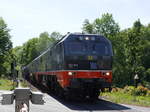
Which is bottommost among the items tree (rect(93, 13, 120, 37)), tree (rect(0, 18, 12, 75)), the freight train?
the freight train

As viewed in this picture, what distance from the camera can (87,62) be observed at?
19188 mm

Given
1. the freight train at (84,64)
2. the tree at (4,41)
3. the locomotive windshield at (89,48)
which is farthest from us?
the tree at (4,41)

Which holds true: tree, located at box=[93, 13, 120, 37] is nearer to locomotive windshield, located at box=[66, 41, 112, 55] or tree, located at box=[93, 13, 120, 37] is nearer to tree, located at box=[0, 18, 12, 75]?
tree, located at box=[0, 18, 12, 75]

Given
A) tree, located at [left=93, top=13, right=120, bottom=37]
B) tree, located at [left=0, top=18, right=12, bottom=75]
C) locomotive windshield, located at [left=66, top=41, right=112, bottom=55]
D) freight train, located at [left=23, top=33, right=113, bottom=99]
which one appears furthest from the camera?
tree, located at [left=93, top=13, right=120, bottom=37]

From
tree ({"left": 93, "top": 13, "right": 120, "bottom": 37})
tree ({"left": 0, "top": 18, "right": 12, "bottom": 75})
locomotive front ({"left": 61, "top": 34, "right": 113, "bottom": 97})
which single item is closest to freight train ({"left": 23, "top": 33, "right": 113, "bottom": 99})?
locomotive front ({"left": 61, "top": 34, "right": 113, "bottom": 97})

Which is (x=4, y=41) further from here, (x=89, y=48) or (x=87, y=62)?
(x=87, y=62)

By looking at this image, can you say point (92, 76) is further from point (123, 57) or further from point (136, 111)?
point (123, 57)

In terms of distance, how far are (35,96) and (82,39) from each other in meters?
14.2

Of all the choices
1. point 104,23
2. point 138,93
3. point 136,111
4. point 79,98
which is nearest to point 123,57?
point 104,23

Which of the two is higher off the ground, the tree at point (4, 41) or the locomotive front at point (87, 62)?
the tree at point (4, 41)

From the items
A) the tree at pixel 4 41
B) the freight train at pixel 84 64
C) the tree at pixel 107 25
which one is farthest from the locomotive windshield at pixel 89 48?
the tree at pixel 107 25

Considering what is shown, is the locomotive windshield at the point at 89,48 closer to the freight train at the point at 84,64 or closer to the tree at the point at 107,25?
the freight train at the point at 84,64

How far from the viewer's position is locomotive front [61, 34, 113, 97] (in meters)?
18.7

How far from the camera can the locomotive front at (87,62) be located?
18719 mm
